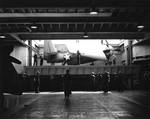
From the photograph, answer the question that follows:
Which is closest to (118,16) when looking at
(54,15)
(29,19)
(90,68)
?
(54,15)

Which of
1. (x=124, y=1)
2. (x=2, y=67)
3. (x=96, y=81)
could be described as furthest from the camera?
(x=96, y=81)

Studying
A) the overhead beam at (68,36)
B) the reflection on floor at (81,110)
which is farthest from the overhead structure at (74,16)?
the reflection on floor at (81,110)

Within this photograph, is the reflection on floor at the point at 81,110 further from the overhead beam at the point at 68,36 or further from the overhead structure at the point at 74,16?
the overhead beam at the point at 68,36

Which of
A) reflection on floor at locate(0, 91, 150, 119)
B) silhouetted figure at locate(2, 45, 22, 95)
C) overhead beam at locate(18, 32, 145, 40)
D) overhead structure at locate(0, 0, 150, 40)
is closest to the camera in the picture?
reflection on floor at locate(0, 91, 150, 119)

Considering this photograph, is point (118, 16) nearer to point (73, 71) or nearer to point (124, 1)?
point (124, 1)

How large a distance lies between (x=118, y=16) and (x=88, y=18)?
230 cm

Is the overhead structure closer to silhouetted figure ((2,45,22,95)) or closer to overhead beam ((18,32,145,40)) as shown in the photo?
overhead beam ((18,32,145,40))

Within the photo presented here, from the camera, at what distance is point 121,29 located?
28.6 meters

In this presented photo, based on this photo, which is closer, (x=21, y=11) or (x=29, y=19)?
(x=21, y=11)

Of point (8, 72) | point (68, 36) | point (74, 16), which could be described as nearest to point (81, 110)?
point (8, 72)

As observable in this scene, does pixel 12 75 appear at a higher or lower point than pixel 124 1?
lower

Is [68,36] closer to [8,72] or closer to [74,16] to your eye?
[74,16]

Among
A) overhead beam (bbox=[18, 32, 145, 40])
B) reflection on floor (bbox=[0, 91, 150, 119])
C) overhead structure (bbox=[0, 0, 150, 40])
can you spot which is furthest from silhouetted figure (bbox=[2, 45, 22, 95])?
overhead beam (bbox=[18, 32, 145, 40])

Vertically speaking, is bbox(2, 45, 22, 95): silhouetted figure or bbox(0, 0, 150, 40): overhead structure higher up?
bbox(0, 0, 150, 40): overhead structure
